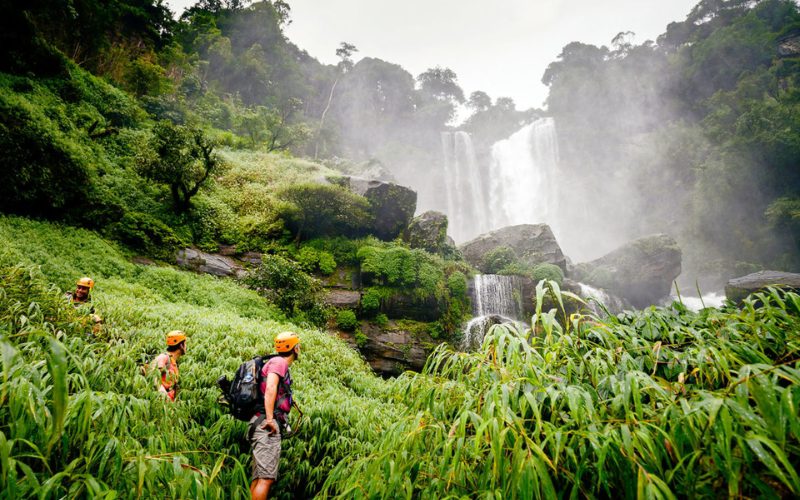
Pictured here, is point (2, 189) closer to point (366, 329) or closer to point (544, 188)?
point (366, 329)

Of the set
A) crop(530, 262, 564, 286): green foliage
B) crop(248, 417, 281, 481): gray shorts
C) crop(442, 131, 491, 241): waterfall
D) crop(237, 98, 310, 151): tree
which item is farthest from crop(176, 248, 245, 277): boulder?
crop(442, 131, 491, 241): waterfall

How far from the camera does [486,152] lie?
1452 inches

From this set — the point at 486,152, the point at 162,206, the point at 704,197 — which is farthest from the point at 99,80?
the point at 704,197

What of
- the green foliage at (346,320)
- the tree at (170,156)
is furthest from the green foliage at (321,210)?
the green foliage at (346,320)

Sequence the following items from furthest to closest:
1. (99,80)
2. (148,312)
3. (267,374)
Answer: (99,80), (148,312), (267,374)

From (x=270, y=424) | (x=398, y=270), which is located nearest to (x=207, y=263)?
(x=398, y=270)

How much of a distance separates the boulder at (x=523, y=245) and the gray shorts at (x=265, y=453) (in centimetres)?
1586

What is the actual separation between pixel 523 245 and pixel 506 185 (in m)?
16.9

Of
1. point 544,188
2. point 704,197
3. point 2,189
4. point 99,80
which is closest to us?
point 2,189

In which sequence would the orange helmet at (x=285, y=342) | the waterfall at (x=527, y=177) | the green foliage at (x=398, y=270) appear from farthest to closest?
the waterfall at (x=527, y=177)
the green foliage at (x=398, y=270)
the orange helmet at (x=285, y=342)

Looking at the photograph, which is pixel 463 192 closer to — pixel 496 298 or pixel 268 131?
pixel 268 131

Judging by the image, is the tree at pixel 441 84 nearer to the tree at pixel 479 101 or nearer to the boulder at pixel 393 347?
the tree at pixel 479 101

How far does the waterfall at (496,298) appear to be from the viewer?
1309 cm

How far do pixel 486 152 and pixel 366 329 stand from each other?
31621mm
